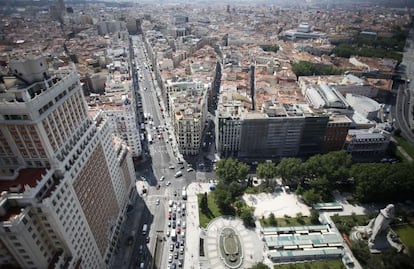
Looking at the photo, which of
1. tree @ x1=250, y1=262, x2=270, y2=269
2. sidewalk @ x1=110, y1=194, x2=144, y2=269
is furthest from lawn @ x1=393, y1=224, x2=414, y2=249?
sidewalk @ x1=110, y1=194, x2=144, y2=269

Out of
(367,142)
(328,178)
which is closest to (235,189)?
(328,178)

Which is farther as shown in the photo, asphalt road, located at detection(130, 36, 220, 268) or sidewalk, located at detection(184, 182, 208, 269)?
asphalt road, located at detection(130, 36, 220, 268)

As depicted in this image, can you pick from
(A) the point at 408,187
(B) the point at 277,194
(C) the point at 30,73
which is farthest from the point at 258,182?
(C) the point at 30,73

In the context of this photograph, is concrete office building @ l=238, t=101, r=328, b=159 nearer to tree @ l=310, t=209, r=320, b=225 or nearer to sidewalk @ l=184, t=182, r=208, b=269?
sidewalk @ l=184, t=182, r=208, b=269

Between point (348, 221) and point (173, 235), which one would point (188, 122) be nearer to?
point (173, 235)

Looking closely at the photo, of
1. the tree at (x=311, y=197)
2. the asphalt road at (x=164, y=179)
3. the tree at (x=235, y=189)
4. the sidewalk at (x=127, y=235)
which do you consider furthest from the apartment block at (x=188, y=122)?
the tree at (x=311, y=197)

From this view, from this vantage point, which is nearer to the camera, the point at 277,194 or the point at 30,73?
the point at 30,73

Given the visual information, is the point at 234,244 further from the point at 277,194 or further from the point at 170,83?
the point at 170,83
